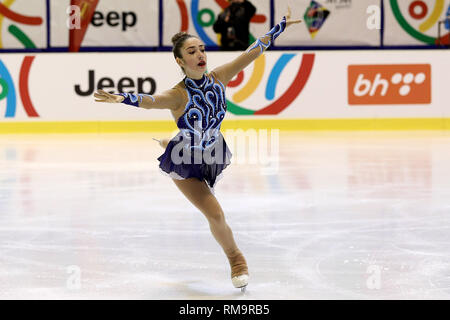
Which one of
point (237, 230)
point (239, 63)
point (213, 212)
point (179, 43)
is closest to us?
point (213, 212)

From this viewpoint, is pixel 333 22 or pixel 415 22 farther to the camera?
pixel 415 22

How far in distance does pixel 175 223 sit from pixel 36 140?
5.85 meters

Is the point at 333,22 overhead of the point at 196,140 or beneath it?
overhead

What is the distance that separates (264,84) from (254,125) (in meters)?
0.58

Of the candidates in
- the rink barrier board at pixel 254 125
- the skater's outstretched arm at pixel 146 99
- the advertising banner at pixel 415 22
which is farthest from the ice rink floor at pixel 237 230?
the advertising banner at pixel 415 22

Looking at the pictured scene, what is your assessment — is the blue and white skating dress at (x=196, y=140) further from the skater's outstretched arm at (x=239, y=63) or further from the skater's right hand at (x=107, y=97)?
the skater's right hand at (x=107, y=97)

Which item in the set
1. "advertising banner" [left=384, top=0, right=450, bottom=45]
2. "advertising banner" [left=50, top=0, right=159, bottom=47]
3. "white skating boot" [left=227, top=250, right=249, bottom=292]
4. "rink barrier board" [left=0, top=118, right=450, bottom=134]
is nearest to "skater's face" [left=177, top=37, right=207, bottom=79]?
"white skating boot" [left=227, top=250, right=249, bottom=292]

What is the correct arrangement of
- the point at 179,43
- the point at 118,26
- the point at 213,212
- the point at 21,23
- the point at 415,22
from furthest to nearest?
1. the point at 415,22
2. the point at 118,26
3. the point at 21,23
4. the point at 179,43
5. the point at 213,212

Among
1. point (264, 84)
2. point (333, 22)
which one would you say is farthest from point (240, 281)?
point (333, 22)

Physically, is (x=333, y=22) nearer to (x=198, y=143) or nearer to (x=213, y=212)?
(x=198, y=143)

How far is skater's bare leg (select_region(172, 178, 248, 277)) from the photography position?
11.3 feet

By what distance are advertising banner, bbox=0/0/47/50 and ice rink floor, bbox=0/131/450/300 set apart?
14.8 feet

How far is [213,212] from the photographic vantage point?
3455 mm

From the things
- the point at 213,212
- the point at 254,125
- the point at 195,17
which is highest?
the point at 195,17
